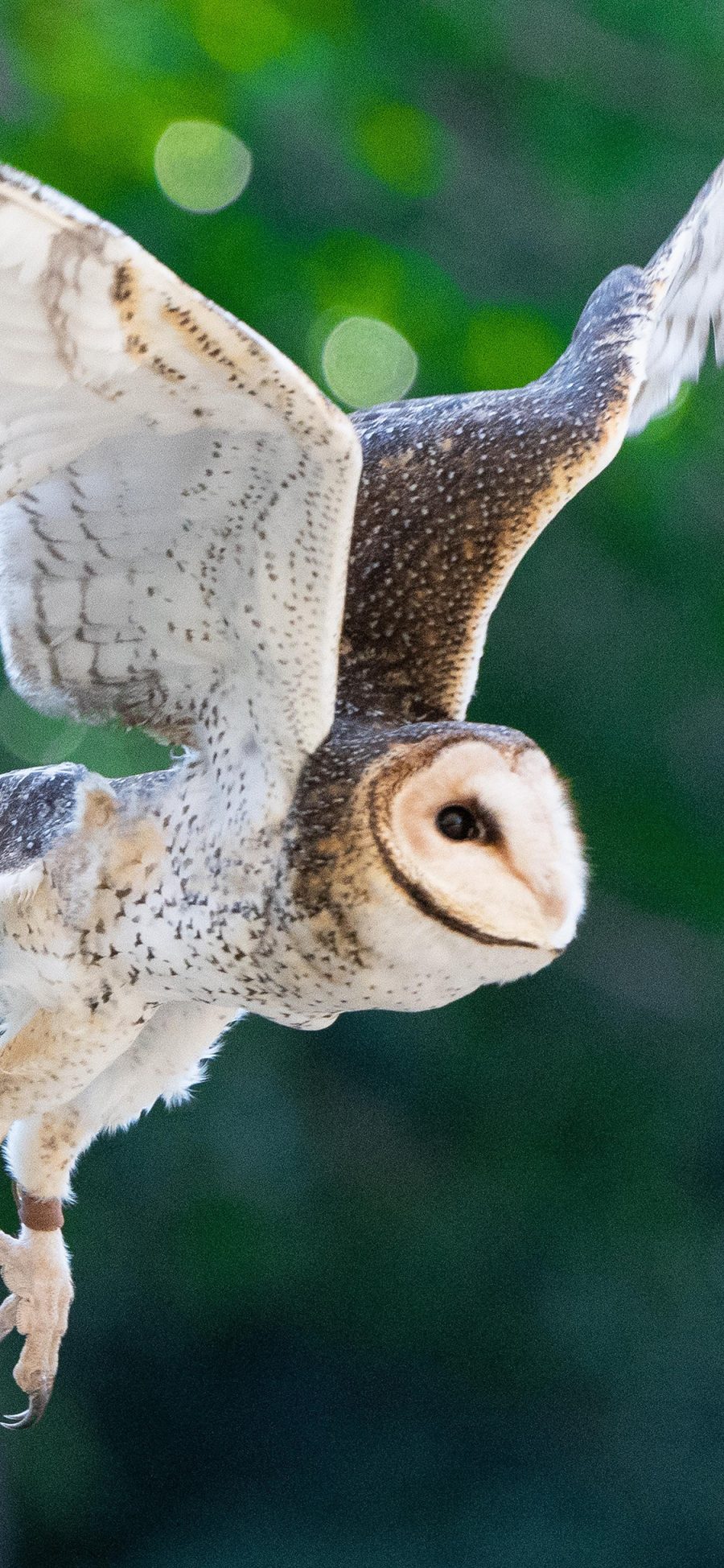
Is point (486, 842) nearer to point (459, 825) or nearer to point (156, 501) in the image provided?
point (459, 825)

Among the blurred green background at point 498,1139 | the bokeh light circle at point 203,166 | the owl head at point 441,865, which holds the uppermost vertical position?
the bokeh light circle at point 203,166

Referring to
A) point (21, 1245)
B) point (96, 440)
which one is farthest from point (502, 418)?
point (21, 1245)

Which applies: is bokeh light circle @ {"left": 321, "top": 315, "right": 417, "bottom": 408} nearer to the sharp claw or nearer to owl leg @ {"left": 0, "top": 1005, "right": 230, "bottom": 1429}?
owl leg @ {"left": 0, "top": 1005, "right": 230, "bottom": 1429}

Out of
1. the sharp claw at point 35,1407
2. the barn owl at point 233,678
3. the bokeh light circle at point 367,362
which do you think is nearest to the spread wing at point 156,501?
the barn owl at point 233,678

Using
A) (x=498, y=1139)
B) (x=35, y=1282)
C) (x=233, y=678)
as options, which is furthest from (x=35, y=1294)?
(x=498, y=1139)

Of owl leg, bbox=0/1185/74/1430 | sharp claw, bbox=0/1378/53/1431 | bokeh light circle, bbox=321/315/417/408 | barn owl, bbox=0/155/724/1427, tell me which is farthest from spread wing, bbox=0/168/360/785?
bokeh light circle, bbox=321/315/417/408

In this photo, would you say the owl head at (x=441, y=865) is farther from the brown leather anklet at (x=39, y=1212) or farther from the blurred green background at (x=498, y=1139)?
the blurred green background at (x=498, y=1139)
